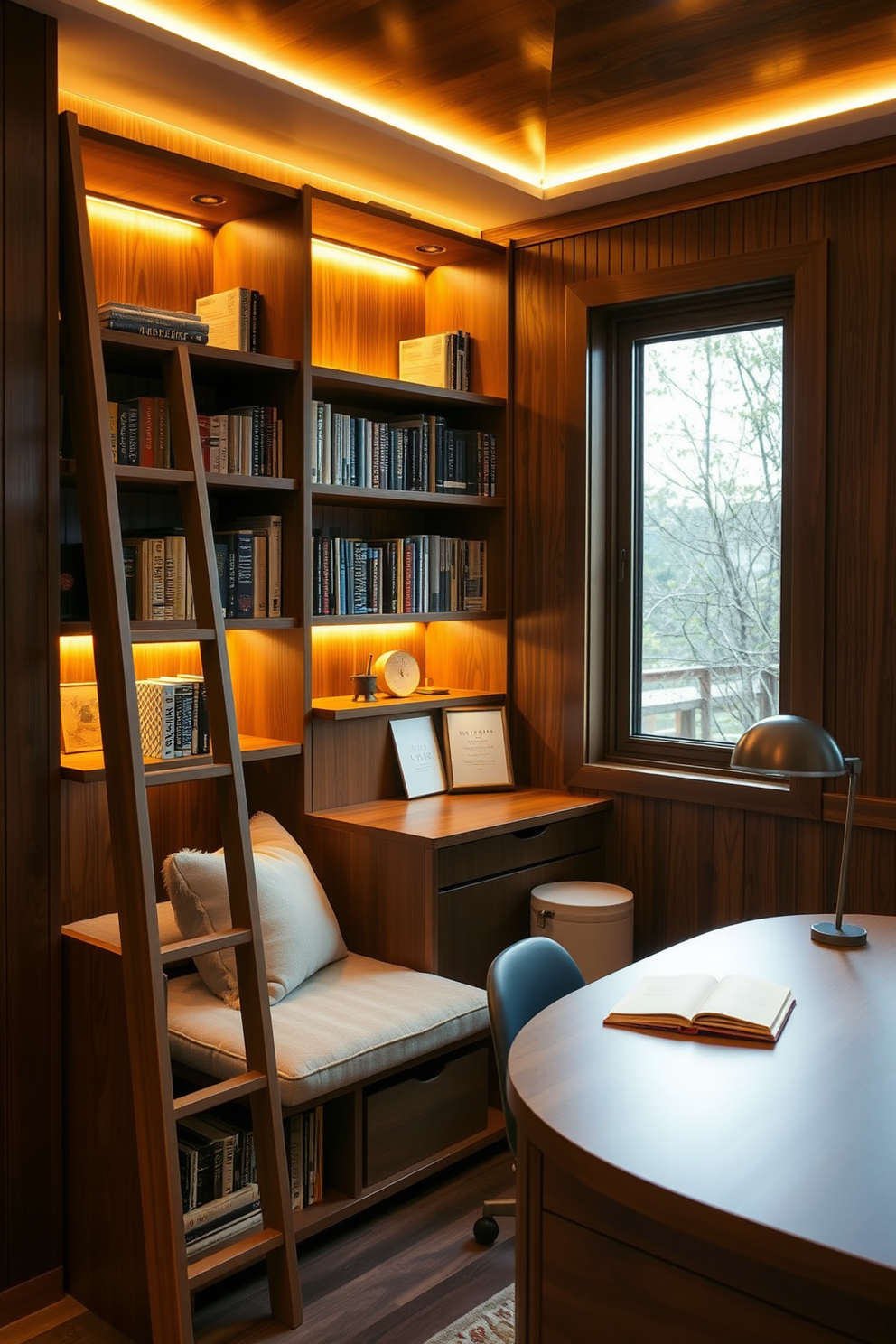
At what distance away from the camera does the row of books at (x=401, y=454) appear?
3.44 metres

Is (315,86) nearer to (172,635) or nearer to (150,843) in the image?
(172,635)

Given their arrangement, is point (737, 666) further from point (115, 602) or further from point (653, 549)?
point (115, 602)

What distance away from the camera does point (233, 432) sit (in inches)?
126

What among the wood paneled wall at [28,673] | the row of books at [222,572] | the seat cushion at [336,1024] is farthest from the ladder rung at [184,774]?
the seat cushion at [336,1024]

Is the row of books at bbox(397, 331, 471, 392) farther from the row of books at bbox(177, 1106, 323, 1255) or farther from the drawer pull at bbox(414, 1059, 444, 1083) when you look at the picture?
the row of books at bbox(177, 1106, 323, 1255)

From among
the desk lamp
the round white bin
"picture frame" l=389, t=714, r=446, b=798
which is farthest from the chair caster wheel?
"picture frame" l=389, t=714, r=446, b=798

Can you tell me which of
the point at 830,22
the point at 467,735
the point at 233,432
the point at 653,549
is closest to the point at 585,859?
the point at 467,735

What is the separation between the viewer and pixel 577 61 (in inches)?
120

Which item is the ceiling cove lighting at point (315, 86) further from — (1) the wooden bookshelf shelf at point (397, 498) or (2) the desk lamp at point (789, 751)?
(2) the desk lamp at point (789, 751)

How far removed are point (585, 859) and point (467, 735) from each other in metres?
0.55

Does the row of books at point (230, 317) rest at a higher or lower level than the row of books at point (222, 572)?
higher

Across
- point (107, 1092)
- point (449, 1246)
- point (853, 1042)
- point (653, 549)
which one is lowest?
point (449, 1246)

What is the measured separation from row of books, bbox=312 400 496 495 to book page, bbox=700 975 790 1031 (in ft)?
6.41

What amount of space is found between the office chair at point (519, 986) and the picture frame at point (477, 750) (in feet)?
4.52
